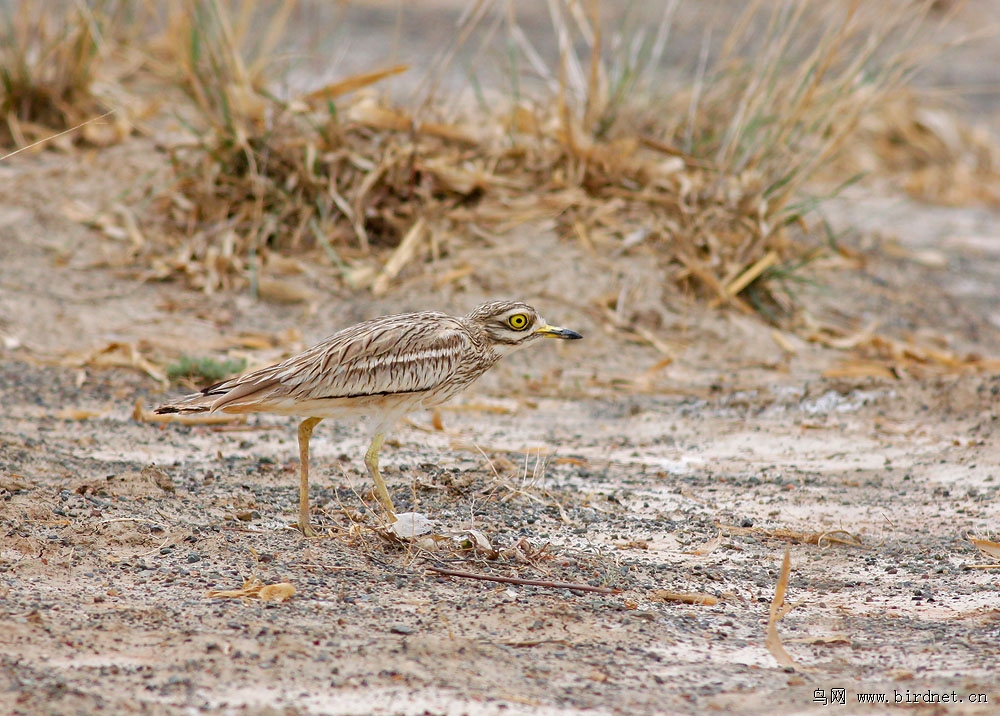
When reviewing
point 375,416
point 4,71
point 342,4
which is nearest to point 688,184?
point 342,4

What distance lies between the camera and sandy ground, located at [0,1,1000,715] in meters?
3.11

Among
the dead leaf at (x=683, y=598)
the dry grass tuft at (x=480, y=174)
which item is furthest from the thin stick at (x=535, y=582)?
the dry grass tuft at (x=480, y=174)

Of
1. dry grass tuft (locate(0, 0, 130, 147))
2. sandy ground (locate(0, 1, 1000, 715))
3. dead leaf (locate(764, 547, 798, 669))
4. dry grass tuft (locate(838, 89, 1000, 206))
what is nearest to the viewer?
sandy ground (locate(0, 1, 1000, 715))

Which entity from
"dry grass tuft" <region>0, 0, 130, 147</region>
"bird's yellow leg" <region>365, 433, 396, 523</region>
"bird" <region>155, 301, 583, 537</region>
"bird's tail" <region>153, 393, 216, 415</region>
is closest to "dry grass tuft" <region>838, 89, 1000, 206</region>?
"dry grass tuft" <region>0, 0, 130, 147</region>

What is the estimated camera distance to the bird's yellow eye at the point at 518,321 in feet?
15.2

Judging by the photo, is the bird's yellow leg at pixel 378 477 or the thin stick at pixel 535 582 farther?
the bird's yellow leg at pixel 378 477

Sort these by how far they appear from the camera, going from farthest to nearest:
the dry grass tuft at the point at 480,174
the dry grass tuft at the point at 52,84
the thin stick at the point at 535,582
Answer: the dry grass tuft at the point at 52,84 → the dry grass tuft at the point at 480,174 → the thin stick at the point at 535,582

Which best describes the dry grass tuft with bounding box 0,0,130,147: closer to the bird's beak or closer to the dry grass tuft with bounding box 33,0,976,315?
the dry grass tuft with bounding box 33,0,976,315

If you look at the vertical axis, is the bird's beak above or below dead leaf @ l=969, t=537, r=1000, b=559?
above

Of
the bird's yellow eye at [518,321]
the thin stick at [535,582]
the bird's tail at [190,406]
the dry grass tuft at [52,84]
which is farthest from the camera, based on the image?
the dry grass tuft at [52,84]

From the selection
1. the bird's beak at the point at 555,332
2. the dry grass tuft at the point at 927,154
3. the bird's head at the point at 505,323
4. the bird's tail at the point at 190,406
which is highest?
the bird's tail at the point at 190,406

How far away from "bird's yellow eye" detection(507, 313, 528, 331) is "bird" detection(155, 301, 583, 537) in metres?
0.13

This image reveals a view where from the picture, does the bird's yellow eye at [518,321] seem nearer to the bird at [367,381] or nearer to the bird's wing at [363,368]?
the bird at [367,381]

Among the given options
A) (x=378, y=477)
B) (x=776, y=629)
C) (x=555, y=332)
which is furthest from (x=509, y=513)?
(x=776, y=629)
